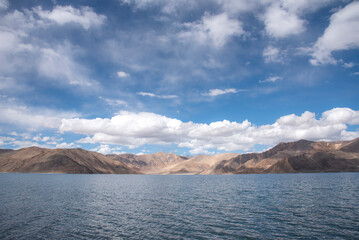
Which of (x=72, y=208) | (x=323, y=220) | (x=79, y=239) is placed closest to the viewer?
(x=79, y=239)

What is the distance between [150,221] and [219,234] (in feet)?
40.5

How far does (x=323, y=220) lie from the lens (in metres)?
35.2

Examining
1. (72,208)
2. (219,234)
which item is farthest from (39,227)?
(219,234)

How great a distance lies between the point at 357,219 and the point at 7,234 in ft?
164

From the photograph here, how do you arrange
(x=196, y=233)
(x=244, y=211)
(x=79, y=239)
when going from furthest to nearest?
1. (x=244, y=211)
2. (x=196, y=233)
3. (x=79, y=239)

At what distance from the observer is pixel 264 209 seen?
146ft

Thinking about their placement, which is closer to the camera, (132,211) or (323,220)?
(323,220)

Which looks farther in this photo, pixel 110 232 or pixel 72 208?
pixel 72 208

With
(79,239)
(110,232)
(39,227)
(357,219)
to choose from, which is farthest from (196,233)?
(357,219)

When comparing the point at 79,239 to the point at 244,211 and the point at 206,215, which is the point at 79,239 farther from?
the point at 244,211

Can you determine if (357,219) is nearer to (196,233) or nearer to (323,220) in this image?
(323,220)

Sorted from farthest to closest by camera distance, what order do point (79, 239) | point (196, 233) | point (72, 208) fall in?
point (72, 208) → point (196, 233) → point (79, 239)

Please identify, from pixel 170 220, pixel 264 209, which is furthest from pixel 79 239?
pixel 264 209

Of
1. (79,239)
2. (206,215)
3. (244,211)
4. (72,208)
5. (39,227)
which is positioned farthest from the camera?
(72,208)
